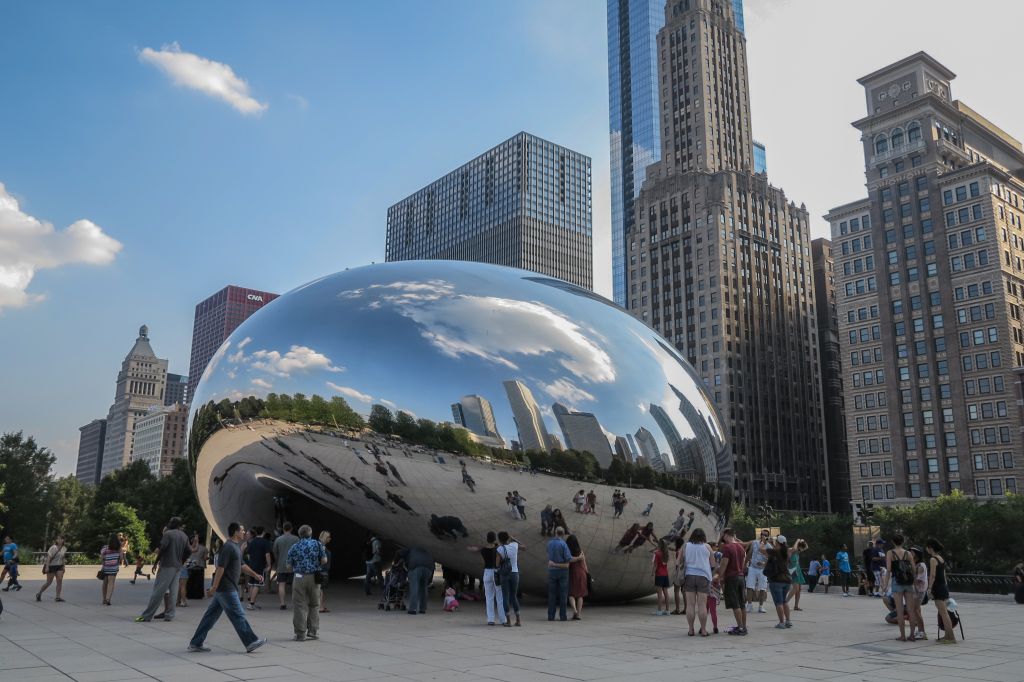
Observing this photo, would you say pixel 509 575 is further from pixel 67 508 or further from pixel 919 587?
pixel 67 508

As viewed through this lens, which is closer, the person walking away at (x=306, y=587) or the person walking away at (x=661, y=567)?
the person walking away at (x=306, y=587)

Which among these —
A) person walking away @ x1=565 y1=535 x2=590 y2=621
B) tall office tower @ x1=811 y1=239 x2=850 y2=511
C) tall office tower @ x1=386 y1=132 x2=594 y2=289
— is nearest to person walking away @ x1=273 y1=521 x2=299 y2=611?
person walking away @ x1=565 y1=535 x2=590 y2=621

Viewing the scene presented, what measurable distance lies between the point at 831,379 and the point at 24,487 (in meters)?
114

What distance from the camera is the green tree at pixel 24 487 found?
60.6 meters

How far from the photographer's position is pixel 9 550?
59.7ft

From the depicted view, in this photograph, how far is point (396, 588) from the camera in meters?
13.6

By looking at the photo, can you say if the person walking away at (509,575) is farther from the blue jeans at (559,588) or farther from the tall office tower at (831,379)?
the tall office tower at (831,379)

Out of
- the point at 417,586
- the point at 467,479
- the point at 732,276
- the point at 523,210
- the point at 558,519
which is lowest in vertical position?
the point at 417,586

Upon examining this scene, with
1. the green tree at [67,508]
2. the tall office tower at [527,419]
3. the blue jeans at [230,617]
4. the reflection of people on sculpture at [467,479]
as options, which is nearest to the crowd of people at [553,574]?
the blue jeans at [230,617]

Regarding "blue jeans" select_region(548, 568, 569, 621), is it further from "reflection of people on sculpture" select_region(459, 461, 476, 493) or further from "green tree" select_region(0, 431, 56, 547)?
"green tree" select_region(0, 431, 56, 547)

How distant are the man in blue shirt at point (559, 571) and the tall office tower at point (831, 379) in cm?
12403

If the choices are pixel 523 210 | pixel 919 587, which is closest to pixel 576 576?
pixel 919 587

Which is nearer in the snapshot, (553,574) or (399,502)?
(553,574)

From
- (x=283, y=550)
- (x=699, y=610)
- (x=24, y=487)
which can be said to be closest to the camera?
(x=699, y=610)
